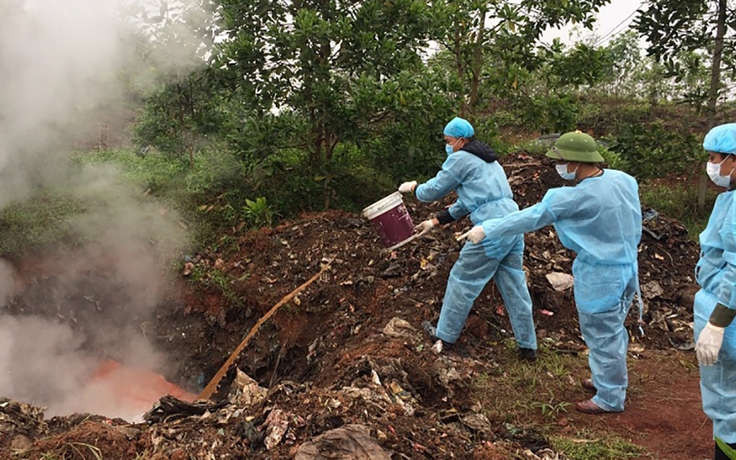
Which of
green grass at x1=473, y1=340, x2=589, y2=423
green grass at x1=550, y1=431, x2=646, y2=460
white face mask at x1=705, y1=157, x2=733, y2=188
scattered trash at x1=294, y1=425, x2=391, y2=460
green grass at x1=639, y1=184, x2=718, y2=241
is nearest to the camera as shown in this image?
scattered trash at x1=294, y1=425, x2=391, y2=460

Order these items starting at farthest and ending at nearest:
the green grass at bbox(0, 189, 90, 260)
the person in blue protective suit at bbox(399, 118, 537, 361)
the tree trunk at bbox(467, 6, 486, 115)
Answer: the tree trunk at bbox(467, 6, 486, 115)
the green grass at bbox(0, 189, 90, 260)
the person in blue protective suit at bbox(399, 118, 537, 361)

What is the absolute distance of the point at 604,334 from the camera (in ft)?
10.9

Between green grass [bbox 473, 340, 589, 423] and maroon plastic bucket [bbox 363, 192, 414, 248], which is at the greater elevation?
maroon plastic bucket [bbox 363, 192, 414, 248]

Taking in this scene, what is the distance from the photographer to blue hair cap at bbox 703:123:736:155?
2.57 meters

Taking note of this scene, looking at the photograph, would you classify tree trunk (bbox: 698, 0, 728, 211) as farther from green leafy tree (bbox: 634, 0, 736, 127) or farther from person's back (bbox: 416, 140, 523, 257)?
person's back (bbox: 416, 140, 523, 257)

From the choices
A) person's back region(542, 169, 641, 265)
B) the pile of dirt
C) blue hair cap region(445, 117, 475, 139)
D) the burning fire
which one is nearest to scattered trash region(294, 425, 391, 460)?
the pile of dirt

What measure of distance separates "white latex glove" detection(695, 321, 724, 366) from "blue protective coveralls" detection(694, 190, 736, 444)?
0.09 m

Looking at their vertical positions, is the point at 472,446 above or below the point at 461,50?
below

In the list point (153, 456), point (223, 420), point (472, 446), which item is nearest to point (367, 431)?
point (472, 446)

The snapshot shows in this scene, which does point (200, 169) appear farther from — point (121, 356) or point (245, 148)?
point (121, 356)

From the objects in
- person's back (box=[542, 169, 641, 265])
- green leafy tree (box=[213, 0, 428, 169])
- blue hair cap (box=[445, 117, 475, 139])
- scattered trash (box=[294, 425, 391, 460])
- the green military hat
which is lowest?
A: scattered trash (box=[294, 425, 391, 460])

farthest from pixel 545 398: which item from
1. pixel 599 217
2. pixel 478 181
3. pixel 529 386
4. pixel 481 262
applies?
pixel 478 181

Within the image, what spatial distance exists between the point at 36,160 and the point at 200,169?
6.55 feet

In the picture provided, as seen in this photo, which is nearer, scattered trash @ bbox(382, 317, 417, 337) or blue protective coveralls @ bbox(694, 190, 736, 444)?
blue protective coveralls @ bbox(694, 190, 736, 444)
